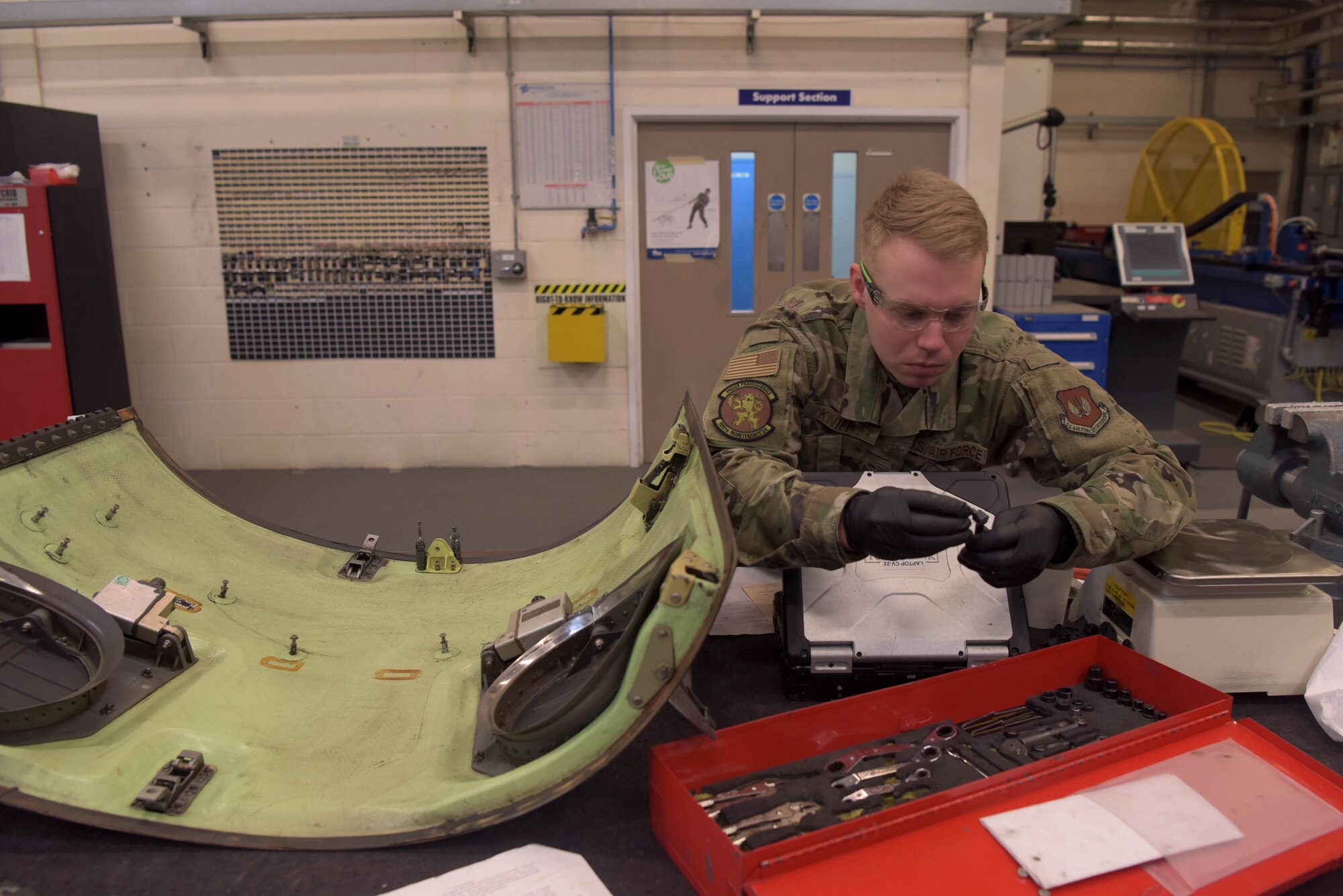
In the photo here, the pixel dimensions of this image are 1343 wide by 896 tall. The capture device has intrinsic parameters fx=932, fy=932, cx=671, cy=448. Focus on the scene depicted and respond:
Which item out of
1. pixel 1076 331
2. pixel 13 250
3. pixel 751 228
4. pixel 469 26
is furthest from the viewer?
pixel 751 228

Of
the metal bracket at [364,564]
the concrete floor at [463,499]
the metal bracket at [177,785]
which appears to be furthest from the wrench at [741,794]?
the concrete floor at [463,499]

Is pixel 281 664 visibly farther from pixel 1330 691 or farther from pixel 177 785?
pixel 1330 691

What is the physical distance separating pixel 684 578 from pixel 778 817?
291mm

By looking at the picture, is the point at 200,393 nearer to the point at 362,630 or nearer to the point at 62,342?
the point at 62,342

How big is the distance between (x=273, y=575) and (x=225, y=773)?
0.61 meters

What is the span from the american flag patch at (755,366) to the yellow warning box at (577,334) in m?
2.80

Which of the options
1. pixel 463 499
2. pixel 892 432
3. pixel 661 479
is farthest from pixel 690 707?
pixel 463 499

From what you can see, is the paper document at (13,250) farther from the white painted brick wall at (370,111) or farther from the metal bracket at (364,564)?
the metal bracket at (364,564)

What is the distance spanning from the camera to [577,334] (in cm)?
449

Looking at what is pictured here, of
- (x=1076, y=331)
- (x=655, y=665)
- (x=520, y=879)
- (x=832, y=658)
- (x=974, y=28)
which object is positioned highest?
(x=974, y=28)

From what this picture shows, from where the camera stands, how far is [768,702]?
4.47ft

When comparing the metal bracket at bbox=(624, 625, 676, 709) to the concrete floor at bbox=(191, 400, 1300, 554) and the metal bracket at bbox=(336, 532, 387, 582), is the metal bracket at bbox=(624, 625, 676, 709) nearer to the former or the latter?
the metal bracket at bbox=(336, 532, 387, 582)

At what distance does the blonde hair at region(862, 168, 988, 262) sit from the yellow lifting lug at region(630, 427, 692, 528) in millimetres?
465

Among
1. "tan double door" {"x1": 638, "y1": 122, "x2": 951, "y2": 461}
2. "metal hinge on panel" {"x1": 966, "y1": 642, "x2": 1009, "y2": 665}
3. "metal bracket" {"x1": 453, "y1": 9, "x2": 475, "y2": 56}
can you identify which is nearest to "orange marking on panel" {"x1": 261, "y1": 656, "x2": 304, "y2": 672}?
"metal hinge on panel" {"x1": 966, "y1": 642, "x2": 1009, "y2": 665}
